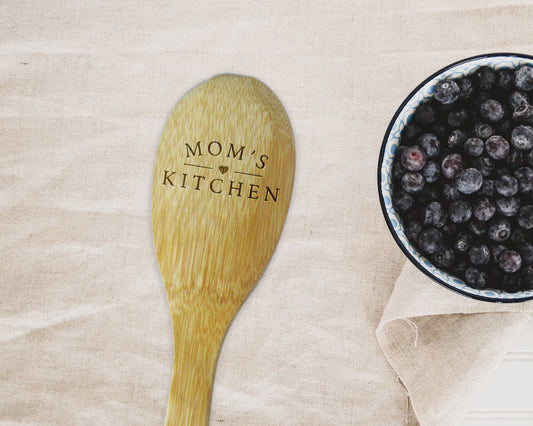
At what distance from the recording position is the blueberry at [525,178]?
58cm

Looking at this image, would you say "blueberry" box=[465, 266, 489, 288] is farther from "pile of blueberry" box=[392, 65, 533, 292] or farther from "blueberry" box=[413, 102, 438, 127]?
"blueberry" box=[413, 102, 438, 127]

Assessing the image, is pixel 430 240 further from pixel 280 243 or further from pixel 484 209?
pixel 280 243

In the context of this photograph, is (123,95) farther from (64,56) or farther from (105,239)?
(105,239)

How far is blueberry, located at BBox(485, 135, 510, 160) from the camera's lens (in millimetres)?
591

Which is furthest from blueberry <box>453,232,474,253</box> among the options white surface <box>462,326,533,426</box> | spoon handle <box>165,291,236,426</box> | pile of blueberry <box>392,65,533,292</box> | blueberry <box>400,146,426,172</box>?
spoon handle <box>165,291,236,426</box>

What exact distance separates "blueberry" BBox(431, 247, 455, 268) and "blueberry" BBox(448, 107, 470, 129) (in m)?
0.16

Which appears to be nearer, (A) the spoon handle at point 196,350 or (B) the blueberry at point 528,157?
(B) the blueberry at point 528,157

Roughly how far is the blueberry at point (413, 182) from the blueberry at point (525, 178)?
11 cm

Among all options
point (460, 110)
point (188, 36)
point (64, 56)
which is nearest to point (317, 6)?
point (188, 36)

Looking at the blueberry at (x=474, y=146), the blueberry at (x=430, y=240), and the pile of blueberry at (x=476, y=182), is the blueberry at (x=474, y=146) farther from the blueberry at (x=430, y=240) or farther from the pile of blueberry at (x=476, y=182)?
the blueberry at (x=430, y=240)

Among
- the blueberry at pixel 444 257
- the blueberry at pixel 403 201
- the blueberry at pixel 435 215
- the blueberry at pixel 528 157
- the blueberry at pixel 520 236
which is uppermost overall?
the blueberry at pixel 528 157

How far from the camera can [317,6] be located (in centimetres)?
81

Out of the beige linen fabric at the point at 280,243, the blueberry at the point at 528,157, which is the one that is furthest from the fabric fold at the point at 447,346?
the blueberry at the point at 528,157

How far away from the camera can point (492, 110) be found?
60 cm
